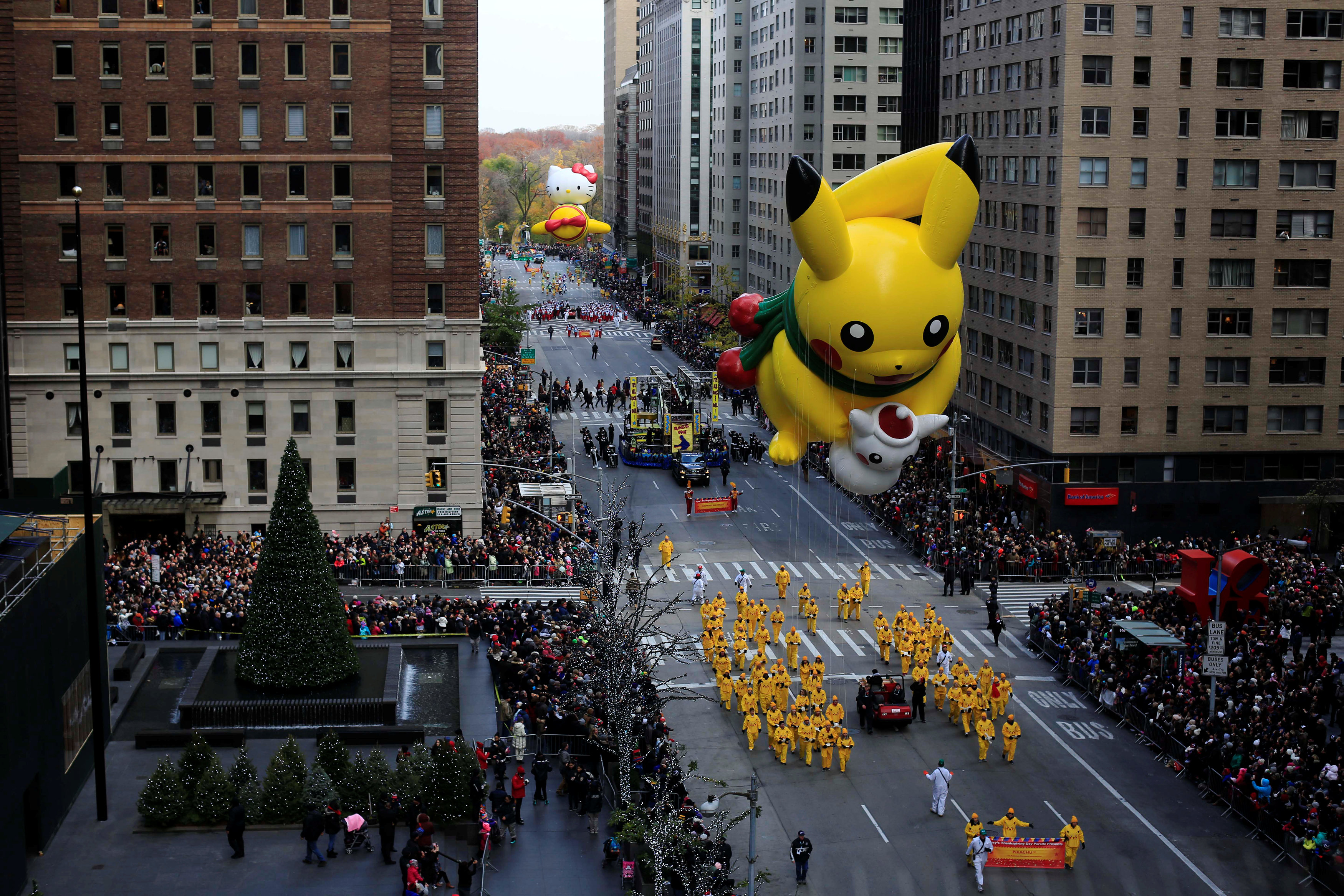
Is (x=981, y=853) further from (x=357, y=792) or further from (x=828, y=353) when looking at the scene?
(x=828, y=353)

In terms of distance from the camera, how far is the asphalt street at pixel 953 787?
34.2 meters

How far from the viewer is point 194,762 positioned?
1391 inches

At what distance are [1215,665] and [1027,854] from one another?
10.0m

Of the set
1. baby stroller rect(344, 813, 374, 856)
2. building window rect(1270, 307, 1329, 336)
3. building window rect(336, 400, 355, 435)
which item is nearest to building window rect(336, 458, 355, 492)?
building window rect(336, 400, 355, 435)

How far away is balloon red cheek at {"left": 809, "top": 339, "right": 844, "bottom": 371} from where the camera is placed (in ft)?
56.0

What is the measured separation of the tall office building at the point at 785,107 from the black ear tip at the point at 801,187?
8818 cm

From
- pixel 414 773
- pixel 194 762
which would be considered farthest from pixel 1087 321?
pixel 194 762

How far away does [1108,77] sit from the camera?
218ft

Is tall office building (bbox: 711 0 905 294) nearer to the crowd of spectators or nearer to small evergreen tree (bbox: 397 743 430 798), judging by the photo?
the crowd of spectators

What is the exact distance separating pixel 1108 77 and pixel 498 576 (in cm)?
3385

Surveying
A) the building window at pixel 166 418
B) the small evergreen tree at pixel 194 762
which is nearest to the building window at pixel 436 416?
the building window at pixel 166 418

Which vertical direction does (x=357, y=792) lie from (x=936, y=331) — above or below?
below

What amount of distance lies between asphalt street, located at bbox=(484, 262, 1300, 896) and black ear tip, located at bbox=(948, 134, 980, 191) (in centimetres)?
2079

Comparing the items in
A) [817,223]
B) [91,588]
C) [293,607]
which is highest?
[817,223]
